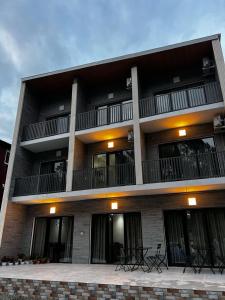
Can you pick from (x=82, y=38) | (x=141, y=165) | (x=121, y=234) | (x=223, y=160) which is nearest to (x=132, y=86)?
(x=141, y=165)

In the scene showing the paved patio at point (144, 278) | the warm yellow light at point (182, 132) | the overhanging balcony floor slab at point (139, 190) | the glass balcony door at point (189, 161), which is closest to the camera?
the paved patio at point (144, 278)

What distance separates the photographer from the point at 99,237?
31.6 feet

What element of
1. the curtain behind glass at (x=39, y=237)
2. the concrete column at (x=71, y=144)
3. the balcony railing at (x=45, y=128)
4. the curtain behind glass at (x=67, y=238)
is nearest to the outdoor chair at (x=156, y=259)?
the curtain behind glass at (x=67, y=238)

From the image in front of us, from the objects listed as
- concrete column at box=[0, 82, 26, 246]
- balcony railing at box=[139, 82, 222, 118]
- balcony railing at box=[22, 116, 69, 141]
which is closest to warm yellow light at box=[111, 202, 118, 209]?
balcony railing at box=[139, 82, 222, 118]

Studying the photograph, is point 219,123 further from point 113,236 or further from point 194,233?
point 113,236

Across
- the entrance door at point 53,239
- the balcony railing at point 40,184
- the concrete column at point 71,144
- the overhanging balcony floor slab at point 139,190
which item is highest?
the concrete column at point 71,144

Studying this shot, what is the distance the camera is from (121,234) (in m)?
9.34

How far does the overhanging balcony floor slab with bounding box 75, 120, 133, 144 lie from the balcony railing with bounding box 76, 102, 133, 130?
1.16 feet

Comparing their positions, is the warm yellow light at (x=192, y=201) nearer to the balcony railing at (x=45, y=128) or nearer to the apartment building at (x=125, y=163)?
the apartment building at (x=125, y=163)

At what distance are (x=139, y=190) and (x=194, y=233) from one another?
8.89 ft

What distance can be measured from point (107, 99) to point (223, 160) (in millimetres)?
6760

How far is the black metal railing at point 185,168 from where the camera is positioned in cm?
814

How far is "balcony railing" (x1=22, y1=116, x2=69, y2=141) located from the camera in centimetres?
1143

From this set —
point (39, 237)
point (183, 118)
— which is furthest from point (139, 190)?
point (39, 237)
